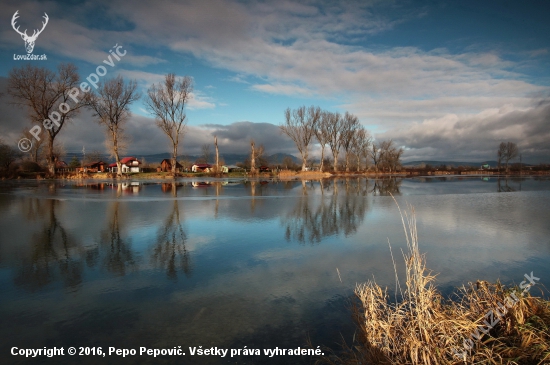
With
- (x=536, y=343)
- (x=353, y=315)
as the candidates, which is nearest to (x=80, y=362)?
(x=353, y=315)

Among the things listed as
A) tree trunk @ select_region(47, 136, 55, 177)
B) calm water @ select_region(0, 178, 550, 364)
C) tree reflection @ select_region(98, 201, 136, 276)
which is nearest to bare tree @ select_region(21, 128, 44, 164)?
tree trunk @ select_region(47, 136, 55, 177)

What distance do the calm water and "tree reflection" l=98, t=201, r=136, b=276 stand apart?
0.05m

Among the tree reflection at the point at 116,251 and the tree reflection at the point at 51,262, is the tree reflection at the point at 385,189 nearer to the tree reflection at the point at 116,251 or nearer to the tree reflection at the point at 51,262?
the tree reflection at the point at 116,251

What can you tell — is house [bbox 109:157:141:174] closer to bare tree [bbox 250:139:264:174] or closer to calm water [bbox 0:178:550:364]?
→ bare tree [bbox 250:139:264:174]

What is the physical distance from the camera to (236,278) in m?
5.47

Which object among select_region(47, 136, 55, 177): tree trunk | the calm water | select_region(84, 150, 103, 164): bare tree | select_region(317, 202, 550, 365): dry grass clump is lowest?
the calm water

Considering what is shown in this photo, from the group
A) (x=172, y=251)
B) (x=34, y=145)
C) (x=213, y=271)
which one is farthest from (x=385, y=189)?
(x=34, y=145)

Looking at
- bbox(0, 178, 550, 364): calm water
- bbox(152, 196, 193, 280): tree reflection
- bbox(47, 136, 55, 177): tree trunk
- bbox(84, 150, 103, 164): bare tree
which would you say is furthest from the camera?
bbox(84, 150, 103, 164): bare tree

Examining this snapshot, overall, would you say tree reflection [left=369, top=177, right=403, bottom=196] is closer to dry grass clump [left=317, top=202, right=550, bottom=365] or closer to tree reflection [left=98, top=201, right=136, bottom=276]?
tree reflection [left=98, top=201, right=136, bottom=276]

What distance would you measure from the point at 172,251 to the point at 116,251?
1315mm

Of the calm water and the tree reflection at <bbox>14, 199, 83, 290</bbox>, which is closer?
the calm water

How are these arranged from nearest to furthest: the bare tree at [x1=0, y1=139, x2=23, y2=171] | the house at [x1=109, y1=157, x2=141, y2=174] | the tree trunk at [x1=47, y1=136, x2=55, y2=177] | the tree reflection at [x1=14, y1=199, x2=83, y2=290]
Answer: the tree reflection at [x1=14, y1=199, x2=83, y2=290] → the tree trunk at [x1=47, y1=136, x2=55, y2=177] → the bare tree at [x1=0, y1=139, x2=23, y2=171] → the house at [x1=109, y1=157, x2=141, y2=174]

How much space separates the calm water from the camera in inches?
143

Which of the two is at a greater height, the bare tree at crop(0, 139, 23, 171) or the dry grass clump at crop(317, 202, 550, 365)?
the bare tree at crop(0, 139, 23, 171)
